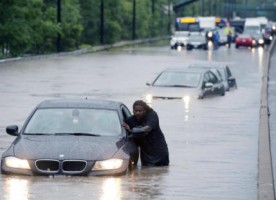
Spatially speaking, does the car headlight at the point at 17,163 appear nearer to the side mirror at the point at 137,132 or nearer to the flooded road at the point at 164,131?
the flooded road at the point at 164,131

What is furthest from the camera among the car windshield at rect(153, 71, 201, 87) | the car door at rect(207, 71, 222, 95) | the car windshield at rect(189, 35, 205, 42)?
the car windshield at rect(189, 35, 205, 42)

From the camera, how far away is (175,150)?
21641 mm

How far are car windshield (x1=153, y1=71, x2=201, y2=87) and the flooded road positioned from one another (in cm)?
87

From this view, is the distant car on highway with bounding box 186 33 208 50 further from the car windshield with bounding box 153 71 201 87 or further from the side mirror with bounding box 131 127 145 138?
the side mirror with bounding box 131 127 145 138

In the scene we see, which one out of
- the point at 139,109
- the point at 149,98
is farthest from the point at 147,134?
the point at 149,98

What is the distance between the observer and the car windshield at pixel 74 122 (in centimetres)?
1712

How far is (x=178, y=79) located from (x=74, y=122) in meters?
21.5

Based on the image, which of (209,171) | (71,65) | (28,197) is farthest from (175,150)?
(71,65)

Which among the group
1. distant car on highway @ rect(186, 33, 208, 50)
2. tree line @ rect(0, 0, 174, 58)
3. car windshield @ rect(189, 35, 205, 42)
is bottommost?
distant car on highway @ rect(186, 33, 208, 50)

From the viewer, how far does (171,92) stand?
37.1 metres

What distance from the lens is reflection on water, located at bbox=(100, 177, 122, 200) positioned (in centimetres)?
1434

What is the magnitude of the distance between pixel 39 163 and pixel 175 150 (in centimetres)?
606

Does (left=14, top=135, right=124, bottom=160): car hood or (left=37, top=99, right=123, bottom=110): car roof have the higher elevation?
(left=37, top=99, right=123, bottom=110): car roof

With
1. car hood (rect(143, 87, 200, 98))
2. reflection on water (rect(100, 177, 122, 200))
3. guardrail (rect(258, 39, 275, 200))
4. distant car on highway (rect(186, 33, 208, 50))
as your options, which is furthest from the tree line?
reflection on water (rect(100, 177, 122, 200))
